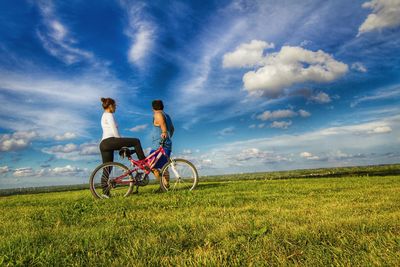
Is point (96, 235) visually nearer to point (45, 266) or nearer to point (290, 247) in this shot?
point (45, 266)

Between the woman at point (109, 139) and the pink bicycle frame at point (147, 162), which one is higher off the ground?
the woman at point (109, 139)

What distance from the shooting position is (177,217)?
6078mm

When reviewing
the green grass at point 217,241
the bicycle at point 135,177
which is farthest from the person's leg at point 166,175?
the green grass at point 217,241

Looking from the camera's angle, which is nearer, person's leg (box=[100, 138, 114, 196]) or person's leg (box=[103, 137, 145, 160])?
person's leg (box=[100, 138, 114, 196])

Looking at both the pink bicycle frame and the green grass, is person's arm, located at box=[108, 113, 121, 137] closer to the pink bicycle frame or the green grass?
the pink bicycle frame

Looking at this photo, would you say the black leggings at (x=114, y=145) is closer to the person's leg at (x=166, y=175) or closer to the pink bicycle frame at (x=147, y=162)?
the pink bicycle frame at (x=147, y=162)

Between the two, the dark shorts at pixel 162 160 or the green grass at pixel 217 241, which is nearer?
the green grass at pixel 217 241

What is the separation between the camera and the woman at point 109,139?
38.0ft

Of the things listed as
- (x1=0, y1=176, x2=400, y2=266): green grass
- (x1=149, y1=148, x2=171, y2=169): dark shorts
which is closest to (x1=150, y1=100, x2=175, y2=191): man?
(x1=149, y1=148, x2=171, y2=169): dark shorts

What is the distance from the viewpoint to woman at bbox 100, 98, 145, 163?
11594 millimetres

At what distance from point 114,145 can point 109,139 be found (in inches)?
11.2

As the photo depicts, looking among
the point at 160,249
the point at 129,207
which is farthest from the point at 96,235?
the point at 129,207

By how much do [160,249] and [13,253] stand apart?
1892 mm

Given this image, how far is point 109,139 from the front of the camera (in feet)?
38.0
